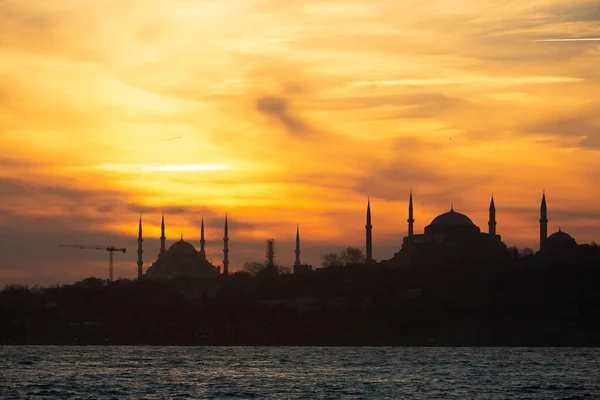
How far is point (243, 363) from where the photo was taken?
434 feet

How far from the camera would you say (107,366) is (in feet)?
405

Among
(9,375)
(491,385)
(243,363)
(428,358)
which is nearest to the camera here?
(491,385)

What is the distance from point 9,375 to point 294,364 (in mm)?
33237

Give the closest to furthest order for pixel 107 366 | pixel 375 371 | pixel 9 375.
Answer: pixel 9 375, pixel 375 371, pixel 107 366

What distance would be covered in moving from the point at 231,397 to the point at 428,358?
66967 mm

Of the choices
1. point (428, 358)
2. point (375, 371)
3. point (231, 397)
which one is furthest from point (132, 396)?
point (428, 358)

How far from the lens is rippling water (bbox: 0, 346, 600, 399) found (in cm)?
8600

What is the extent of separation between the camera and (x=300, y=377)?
344ft

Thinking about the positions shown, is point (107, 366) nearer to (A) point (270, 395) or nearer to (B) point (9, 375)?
(B) point (9, 375)

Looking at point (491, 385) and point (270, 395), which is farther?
point (491, 385)

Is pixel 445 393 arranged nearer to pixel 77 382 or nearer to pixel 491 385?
pixel 491 385

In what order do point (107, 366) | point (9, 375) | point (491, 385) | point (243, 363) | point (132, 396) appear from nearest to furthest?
1. point (132, 396)
2. point (491, 385)
3. point (9, 375)
4. point (107, 366)
5. point (243, 363)

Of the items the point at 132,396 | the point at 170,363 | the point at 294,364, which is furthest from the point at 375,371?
the point at 132,396

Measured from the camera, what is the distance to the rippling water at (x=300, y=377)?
8600 centimetres
